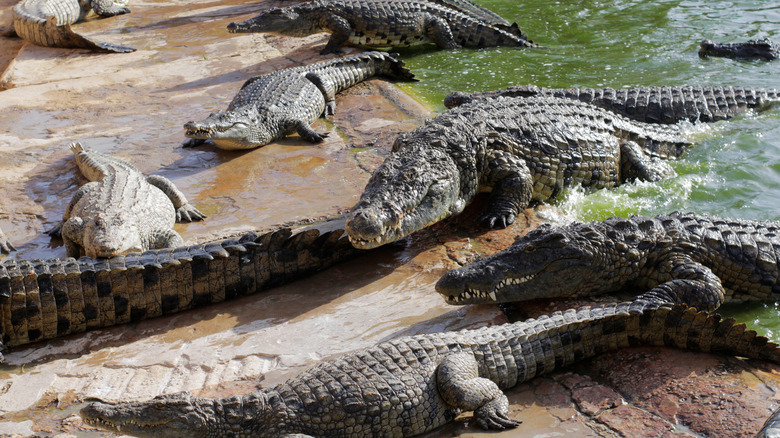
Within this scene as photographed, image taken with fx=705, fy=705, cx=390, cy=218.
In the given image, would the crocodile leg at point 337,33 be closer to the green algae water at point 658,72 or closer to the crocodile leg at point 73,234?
the green algae water at point 658,72

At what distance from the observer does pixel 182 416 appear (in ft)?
10.5

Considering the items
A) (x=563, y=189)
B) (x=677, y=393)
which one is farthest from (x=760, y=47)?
(x=677, y=393)

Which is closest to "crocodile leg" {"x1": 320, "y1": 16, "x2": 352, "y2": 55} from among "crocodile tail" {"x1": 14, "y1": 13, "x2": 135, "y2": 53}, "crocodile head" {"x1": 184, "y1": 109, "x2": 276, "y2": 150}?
"crocodile tail" {"x1": 14, "y1": 13, "x2": 135, "y2": 53}

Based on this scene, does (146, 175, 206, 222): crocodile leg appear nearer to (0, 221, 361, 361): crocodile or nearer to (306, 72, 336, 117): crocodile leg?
(0, 221, 361, 361): crocodile

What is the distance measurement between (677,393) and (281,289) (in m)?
2.52

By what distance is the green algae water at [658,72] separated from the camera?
5.91 meters

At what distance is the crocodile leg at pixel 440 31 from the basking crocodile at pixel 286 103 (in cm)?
195

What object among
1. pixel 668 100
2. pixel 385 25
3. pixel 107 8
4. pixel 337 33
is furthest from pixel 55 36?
pixel 668 100

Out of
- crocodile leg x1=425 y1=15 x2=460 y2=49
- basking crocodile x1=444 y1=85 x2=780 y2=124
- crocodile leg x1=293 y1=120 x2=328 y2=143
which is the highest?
crocodile leg x1=425 y1=15 x2=460 y2=49

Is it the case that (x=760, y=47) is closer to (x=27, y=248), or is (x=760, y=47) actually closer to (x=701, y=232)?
(x=701, y=232)

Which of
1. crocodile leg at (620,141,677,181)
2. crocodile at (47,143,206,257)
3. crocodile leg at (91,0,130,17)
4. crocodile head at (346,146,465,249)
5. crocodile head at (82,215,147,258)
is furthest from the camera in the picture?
crocodile leg at (91,0,130,17)

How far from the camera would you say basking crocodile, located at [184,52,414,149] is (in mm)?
7160

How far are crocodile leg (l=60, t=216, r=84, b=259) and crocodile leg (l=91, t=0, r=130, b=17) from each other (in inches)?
405

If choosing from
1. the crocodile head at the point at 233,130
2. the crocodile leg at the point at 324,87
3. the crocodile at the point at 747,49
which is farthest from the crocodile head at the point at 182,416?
the crocodile at the point at 747,49
